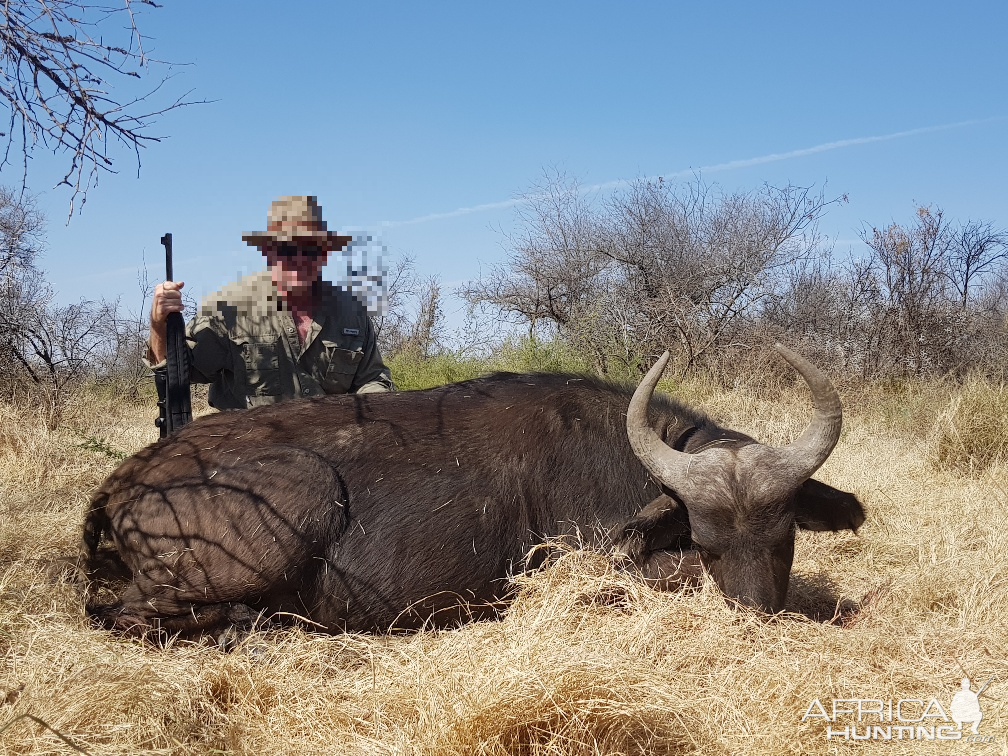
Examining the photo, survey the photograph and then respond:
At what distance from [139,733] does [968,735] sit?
2.93 meters

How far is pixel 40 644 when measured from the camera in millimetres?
3391

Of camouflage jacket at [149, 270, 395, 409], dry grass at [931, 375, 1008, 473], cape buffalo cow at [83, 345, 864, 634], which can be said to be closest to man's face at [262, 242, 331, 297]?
camouflage jacket at [149, 270, 395, 409]

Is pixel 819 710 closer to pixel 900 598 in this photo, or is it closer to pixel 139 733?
pixel 900 598

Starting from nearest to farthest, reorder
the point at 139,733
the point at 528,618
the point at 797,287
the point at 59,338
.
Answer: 1. the point at 139,733
2. the point at 528,618
3. the point at 59,338
4. the point at 797,287

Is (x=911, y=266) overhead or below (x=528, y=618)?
overhead

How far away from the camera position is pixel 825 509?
4496 mm

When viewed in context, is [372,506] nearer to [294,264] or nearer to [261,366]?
[261,366]

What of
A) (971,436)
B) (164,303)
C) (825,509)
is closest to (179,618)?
(164,303)

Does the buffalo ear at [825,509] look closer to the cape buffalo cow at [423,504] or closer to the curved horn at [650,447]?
the cape buffalo cow at [423,504]

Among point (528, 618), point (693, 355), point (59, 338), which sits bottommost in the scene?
point (528, 618)

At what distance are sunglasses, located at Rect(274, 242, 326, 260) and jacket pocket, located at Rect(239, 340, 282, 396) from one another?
0.70 meters

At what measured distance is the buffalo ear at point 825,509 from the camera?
14.6 feet

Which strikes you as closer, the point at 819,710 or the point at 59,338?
the point at 819,710

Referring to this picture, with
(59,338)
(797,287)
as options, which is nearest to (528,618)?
(59,338)
